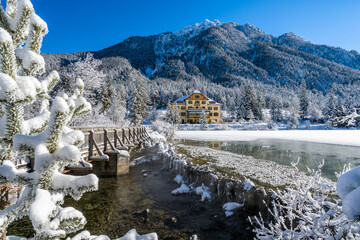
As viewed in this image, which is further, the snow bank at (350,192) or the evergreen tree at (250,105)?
the evergreen tree at (250,105)

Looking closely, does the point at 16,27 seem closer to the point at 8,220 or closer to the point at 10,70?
the point at 10,70

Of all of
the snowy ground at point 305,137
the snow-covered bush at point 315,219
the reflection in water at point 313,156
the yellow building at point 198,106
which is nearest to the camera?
the snow-covered bush at point 315,219

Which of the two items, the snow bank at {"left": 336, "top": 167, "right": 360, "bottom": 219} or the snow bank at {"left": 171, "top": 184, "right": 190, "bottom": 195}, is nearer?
the snow bank at {"left": 336, "top": 167, "right": 360, "bottom": 219}

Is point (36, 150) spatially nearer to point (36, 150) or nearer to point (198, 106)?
point (36, 150)

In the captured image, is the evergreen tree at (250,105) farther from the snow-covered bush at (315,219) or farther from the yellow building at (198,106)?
the snow-covered bush at (315,219)

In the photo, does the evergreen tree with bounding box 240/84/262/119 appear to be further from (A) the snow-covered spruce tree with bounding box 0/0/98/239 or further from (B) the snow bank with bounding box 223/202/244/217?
(A) the snow-covered spruce tree with bounding box 0/0/98/239

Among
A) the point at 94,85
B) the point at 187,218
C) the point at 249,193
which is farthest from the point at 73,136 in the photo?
the point at 94,85

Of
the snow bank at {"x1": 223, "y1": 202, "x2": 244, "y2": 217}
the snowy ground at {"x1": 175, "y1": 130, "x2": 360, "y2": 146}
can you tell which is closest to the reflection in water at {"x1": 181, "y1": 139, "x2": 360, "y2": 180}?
the snow bank at {"x1": 223, "y1": 202, "x2": 244, "y2": 217}

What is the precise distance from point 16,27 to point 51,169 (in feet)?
3.68

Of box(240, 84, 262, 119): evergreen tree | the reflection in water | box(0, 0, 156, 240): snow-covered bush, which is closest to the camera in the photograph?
box(0, 0, 156, 240): snow-covered bush

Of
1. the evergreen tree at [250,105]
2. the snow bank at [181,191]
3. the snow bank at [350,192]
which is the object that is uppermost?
the evergreen tree at [250,105]

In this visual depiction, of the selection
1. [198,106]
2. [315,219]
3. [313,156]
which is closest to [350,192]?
[315,219]

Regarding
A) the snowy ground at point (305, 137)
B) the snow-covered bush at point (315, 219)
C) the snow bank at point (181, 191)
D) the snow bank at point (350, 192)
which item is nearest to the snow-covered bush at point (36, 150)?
the snow bank at point (350, 192)

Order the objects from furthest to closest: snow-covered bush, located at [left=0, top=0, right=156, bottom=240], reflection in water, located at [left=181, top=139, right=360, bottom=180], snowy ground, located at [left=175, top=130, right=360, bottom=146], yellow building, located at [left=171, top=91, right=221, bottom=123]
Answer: yellow building, located at [left=171, top=91, right=221, bottom=123] < snowy ground, located at [left=175, top=130, right=360, bottom=146] < reflection in water, located at [left=181, top=139, right=360, bottom=180] < snow-covered bush, located at [left=0, top=0, right=156, bottom=240]
